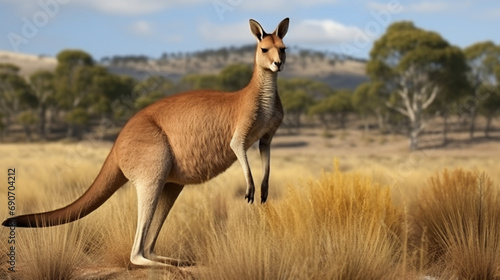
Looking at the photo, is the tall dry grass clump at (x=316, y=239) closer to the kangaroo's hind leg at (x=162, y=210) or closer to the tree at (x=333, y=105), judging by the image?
the kangaroo's hind leg at (x=162, y=210)

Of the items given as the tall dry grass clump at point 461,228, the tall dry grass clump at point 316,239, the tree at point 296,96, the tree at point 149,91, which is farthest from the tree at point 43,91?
the tall dry grass clump at point 316,239

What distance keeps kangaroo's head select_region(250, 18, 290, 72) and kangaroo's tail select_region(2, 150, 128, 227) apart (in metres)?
1.48

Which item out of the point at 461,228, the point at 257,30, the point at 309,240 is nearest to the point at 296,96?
the point at 461,228

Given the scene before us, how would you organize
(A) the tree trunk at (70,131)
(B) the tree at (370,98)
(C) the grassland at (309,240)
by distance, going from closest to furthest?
(C) the grassland at (309,240) → (B) the tree at (370,98) → (A) the tree trunk at (70,131)

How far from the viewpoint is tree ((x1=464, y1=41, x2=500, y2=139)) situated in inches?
1921

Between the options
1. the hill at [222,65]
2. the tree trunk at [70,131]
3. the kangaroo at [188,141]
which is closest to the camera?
the kangaroo at [188,141]

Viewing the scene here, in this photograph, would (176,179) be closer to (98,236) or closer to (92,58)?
(98,236)

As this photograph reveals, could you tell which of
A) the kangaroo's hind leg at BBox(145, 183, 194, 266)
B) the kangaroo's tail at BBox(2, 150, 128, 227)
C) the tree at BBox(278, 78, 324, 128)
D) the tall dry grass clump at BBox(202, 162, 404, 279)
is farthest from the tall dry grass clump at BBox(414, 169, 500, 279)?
the tree at BBox(278, 78, 324, 128)

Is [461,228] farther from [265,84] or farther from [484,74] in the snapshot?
[484,74]

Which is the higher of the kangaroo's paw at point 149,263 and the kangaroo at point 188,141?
the kangaroo at point 188,141

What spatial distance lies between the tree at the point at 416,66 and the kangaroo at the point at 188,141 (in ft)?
125

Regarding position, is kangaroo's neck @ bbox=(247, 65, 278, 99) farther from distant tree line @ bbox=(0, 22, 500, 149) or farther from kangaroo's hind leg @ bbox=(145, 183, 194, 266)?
distant tree line @ bbox=(0, 22, 500, 149)

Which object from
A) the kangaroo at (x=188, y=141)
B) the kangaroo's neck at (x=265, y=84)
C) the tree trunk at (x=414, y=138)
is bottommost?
the tree trunk at (x=414, y=138)

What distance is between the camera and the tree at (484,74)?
48.8 m
